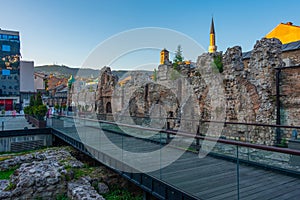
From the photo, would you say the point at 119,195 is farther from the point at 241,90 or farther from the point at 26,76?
the point at 26,76

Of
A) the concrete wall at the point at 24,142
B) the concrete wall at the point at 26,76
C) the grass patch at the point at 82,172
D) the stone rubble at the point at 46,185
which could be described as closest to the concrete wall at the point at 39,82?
the concrete wall at the point at 26,76

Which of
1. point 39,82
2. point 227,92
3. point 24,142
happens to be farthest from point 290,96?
point 39,82

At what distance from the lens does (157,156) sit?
6.91 metres

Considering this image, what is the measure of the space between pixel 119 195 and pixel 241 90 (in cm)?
832

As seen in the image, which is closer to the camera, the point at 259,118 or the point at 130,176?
the point at 130,176

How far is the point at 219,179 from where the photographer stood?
5.21 meters

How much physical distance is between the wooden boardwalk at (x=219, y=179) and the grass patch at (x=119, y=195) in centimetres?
158

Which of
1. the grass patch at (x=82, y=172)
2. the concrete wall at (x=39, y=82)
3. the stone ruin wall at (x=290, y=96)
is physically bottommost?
the grass patch at (x=82, y=172)

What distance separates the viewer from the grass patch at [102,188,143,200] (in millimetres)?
7559

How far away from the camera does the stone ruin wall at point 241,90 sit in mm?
10648

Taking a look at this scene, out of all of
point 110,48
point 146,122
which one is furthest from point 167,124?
point 110,48

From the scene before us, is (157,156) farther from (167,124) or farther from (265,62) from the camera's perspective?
(265,62)

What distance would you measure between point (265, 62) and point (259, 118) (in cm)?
290

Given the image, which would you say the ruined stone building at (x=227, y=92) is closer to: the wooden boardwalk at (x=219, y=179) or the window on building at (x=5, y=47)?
the wooden boardwalk at (x=219, y=179)
